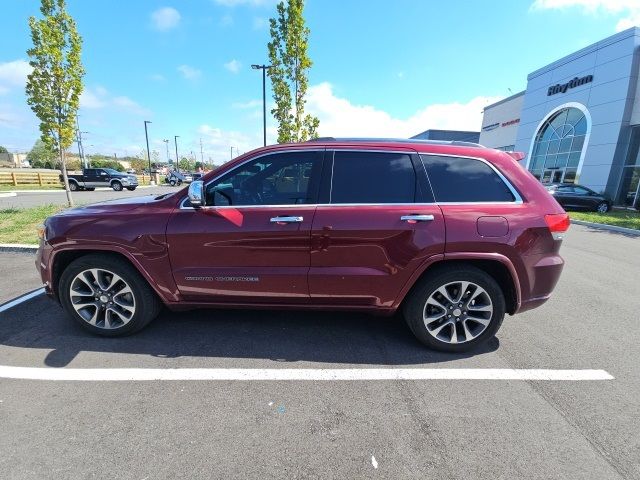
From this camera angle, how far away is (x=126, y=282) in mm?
3311

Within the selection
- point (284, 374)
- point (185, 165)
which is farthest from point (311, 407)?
point (185, 165)

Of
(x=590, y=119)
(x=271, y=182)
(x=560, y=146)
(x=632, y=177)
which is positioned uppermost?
(x=590, y=119)

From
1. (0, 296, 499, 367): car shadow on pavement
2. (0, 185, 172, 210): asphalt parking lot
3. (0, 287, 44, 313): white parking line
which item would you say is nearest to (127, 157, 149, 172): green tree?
(0, 185, 172, 210): asphalt parking lot

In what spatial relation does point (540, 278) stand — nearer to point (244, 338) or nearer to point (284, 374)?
point (284, 374)

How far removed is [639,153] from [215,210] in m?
26.0

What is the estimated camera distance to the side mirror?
118 inches

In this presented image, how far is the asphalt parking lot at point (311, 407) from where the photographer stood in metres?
2.03

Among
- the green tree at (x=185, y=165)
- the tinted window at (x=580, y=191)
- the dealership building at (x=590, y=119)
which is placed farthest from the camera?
the green tree at (x=185, y=165)

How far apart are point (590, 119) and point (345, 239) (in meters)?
26.9

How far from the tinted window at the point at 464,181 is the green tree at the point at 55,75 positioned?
10.5 metres

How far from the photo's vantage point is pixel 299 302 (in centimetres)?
324

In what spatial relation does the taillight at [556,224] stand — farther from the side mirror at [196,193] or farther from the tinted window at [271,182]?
the side mirror at [196,193]

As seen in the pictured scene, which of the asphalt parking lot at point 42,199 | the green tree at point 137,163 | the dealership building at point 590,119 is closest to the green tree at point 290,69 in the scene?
the asphalt parking lot at point 42,199

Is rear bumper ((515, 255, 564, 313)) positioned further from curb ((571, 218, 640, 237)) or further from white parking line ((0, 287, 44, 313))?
curb ((571, 218, 640, 237))
